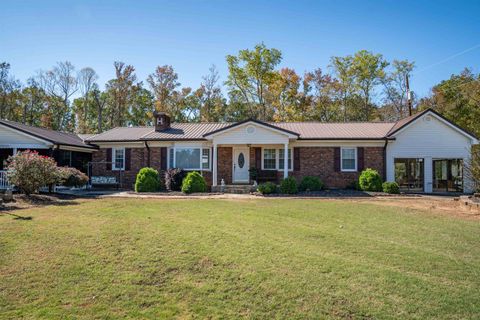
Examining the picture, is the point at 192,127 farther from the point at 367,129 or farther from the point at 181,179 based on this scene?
the point at 367,129

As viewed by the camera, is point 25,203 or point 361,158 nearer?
point 25,203

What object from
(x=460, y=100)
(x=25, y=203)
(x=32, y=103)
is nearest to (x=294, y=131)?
(x=25, y=203)

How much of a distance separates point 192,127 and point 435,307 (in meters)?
19.5

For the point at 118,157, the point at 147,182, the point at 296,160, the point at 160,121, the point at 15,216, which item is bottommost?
the point at 15,216

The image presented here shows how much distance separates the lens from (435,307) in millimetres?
4094

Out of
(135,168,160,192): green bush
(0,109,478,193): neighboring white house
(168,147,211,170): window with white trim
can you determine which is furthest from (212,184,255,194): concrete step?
(135,168,160,192): green bush

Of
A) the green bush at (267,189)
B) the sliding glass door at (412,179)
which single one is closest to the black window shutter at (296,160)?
the green bush at (267,189)

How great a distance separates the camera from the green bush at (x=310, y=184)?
56.8 ft

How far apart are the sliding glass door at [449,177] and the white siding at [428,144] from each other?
75 cm

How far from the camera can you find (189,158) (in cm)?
1983

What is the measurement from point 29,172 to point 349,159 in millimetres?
16366

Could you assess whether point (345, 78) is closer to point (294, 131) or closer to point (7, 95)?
point (294, 131)

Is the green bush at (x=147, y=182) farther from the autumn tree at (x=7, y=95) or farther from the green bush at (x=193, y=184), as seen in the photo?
the autumn tree at (x=7, y=95)

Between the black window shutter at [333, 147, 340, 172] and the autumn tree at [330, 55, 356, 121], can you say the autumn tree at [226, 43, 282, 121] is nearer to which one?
the autumn tree at [330, 55, 356, 121]
